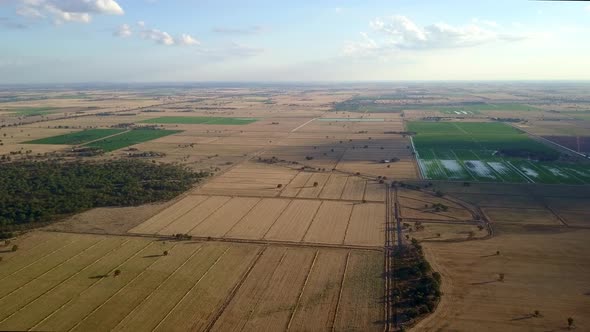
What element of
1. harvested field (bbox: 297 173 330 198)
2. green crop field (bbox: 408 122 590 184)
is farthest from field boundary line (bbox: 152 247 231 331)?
green crop field (bbox: 408 122 590 184)

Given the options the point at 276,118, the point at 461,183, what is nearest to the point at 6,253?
the point at 461,183

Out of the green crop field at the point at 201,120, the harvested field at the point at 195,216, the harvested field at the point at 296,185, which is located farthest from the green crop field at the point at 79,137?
the harvested field at the point at 195,216

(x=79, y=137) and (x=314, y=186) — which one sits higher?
(x=79, y=137)

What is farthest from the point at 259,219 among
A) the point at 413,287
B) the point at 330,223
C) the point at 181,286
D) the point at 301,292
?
the point at 413,287

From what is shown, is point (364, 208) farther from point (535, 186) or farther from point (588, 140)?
point (588, 140)

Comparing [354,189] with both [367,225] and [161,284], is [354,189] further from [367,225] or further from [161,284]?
[161,284]

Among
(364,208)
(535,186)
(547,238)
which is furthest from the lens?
(535,186)
